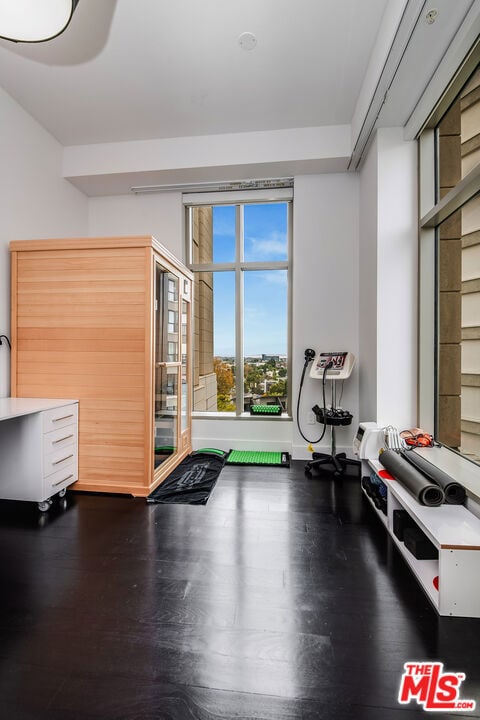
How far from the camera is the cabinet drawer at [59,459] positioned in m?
2.48

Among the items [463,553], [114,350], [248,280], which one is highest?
[248,280]

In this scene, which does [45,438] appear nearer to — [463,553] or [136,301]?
[136,301]

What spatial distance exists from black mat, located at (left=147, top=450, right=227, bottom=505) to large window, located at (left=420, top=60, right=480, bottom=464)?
191cm

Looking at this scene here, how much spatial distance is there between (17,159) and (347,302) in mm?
3451

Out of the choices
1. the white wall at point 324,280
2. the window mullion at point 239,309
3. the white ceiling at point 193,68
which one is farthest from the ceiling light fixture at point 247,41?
the window mullion at point 239,309

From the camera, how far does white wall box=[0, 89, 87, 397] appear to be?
293 centimetres

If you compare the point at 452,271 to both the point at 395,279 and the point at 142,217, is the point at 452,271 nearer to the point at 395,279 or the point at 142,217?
the point at 395,279

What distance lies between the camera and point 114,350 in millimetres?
2797

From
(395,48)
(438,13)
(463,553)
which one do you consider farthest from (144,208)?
(463,553)

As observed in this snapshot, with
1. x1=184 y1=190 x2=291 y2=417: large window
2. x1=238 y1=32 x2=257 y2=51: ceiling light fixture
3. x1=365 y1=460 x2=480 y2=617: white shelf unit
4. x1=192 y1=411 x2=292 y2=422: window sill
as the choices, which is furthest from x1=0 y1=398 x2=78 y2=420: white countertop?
x1=238 y1=32 x2=257 y2=51: ceiling light fixture

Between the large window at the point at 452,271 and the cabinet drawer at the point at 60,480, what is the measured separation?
289cm

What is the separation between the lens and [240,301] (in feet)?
13.6

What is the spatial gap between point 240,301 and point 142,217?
5.12 ft

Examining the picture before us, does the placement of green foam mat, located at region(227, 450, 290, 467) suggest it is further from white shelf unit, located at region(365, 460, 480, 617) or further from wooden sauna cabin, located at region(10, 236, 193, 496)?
white shelf unit, located at region(365, 460, 480, 617)
